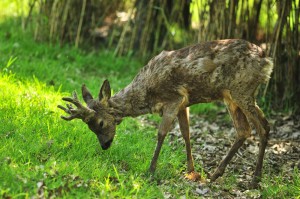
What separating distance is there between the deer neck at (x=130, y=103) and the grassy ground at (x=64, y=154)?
41 cm

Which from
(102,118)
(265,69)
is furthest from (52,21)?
(265,69)

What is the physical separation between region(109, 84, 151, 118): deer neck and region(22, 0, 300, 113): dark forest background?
107 inches

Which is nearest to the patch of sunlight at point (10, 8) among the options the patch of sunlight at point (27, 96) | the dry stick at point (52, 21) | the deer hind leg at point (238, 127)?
the dry stick at point (52, 21)

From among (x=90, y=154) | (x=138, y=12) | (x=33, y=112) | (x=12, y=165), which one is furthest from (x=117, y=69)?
(x=12, y=165)

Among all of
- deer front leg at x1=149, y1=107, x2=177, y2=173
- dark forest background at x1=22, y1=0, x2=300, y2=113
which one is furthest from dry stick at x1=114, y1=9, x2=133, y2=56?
deer front leg at x1=149, y1=107, x2=177, y2=173

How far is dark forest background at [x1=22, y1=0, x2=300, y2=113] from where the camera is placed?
846cm

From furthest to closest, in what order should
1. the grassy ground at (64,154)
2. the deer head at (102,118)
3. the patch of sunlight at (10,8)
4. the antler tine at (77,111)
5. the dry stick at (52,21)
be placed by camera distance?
the patch of sunlight at (10,8) < the dry stick at (52,21) < the deer head at (102,118) < the antler tine at (77,111) < the grassy ground at (64,154)

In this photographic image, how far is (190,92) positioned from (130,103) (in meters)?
0.73

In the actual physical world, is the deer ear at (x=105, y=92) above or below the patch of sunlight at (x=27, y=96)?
above

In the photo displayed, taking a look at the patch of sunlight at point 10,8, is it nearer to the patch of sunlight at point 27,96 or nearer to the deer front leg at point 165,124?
the patch of sunlight at point 27,96

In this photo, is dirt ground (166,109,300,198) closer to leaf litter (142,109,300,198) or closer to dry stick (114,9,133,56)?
leaf litter (142,109,300,198)

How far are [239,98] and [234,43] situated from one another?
2.01 ft

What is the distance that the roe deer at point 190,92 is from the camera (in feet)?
19.5

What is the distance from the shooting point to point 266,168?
6734mm
